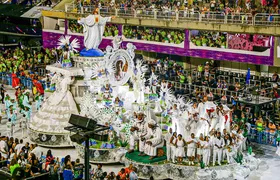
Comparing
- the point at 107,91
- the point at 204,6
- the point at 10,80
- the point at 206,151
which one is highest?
the point at 204,6

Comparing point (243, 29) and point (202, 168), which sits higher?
point (243, 29)

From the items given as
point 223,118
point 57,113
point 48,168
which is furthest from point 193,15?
point 48,168

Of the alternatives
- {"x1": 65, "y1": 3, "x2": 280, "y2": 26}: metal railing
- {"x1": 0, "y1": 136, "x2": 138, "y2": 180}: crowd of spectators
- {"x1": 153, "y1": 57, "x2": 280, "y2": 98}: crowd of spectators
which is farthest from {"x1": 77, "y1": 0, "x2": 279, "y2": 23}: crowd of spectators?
{"x1": 0, "y1": 136, "x2": 138, "y2": 180}: crowd of spectators

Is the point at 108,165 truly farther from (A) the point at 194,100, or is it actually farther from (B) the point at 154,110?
(A) the point at 194,100

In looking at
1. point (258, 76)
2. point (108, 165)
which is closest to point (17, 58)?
point (258, 76)

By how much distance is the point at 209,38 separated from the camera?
37.9 metres

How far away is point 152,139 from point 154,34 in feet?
68.9

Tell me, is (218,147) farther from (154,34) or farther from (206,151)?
(154,34)

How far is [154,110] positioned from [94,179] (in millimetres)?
5695

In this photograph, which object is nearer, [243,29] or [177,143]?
[177,143]

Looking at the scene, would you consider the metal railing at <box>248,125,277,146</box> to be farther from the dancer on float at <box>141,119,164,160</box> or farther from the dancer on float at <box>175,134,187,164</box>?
the dancer on float at <box>141,119,164,160</box>

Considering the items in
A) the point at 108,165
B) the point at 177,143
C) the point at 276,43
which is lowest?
the point at 108,165

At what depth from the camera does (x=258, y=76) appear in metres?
34.9

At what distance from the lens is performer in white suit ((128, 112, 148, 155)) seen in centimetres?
2233
